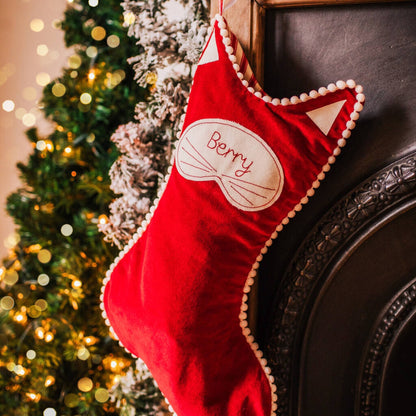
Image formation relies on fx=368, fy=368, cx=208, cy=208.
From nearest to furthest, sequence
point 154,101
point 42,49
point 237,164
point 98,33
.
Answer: point 237,164, point 154,101, point 98,33, point 42,49

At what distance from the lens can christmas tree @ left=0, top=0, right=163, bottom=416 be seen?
99cm

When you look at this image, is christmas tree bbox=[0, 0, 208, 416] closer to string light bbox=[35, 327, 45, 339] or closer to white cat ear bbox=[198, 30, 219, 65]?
string light bbox=[35, 327, 45, 339]

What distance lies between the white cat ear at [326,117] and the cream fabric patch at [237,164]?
0.10 metres

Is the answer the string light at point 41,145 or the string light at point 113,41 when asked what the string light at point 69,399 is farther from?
the string light at point 113,41

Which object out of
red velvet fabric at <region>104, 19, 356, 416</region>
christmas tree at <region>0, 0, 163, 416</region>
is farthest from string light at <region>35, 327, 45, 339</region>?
red velvet fabric at <region>104, 19, 356, 416</region>

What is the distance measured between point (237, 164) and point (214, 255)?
17cm

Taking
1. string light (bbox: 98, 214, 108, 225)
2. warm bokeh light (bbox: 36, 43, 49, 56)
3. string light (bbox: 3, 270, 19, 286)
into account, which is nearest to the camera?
string light (bbox: 98, 214, 108, 225)

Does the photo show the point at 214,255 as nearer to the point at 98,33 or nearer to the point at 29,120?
the point at 98,33

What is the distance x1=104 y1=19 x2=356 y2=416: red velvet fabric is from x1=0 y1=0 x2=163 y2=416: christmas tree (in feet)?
1.09

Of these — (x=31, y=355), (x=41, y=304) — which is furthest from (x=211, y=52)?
(x=31, y=355)

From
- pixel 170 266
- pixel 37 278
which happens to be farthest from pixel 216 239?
pixel 37 278

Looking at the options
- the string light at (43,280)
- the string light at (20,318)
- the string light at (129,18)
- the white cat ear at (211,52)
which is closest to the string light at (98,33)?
the string light at (129,18)

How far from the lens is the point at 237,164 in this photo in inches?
26.2

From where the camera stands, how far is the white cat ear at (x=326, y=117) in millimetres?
665
